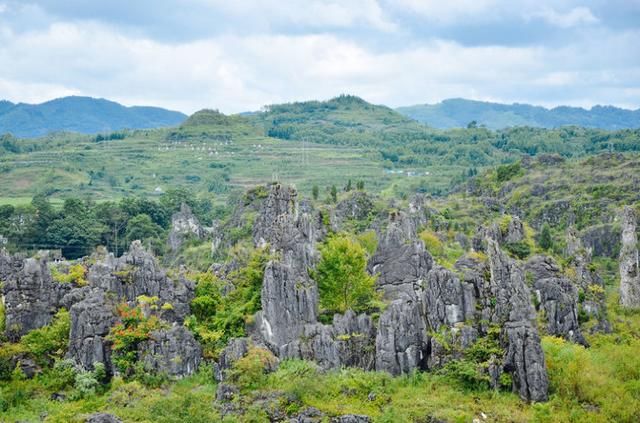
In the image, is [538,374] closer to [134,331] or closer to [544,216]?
[134,331]

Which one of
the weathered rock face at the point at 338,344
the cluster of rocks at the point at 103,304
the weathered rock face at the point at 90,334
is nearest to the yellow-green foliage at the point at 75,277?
the cluster of rocks at the point at 103,304

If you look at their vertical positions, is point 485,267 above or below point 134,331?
above

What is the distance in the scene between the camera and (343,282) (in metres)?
43.1

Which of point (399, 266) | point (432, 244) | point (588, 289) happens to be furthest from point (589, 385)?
point (432, 244)

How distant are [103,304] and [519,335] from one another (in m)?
21.2

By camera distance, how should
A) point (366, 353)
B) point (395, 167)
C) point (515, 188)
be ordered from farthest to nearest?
point (395, 167) → point (515, 188) → point (366, 353)

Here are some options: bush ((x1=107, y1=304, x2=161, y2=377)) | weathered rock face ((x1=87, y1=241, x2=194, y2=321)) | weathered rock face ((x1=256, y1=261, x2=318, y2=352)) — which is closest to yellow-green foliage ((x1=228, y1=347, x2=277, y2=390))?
weathered rock face ((x1=256, y1=261, x2=318, y2=352))

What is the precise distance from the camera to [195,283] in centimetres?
4472

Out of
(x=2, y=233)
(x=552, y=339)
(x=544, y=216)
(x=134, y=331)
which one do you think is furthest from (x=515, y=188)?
(x=134, y=331)

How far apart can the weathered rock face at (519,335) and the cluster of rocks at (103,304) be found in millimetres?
15331

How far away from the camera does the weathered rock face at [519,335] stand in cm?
3416

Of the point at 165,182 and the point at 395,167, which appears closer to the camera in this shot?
the point at 165,182

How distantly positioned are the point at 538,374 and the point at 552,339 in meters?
5.36

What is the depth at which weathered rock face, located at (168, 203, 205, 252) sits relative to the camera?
9519cm
